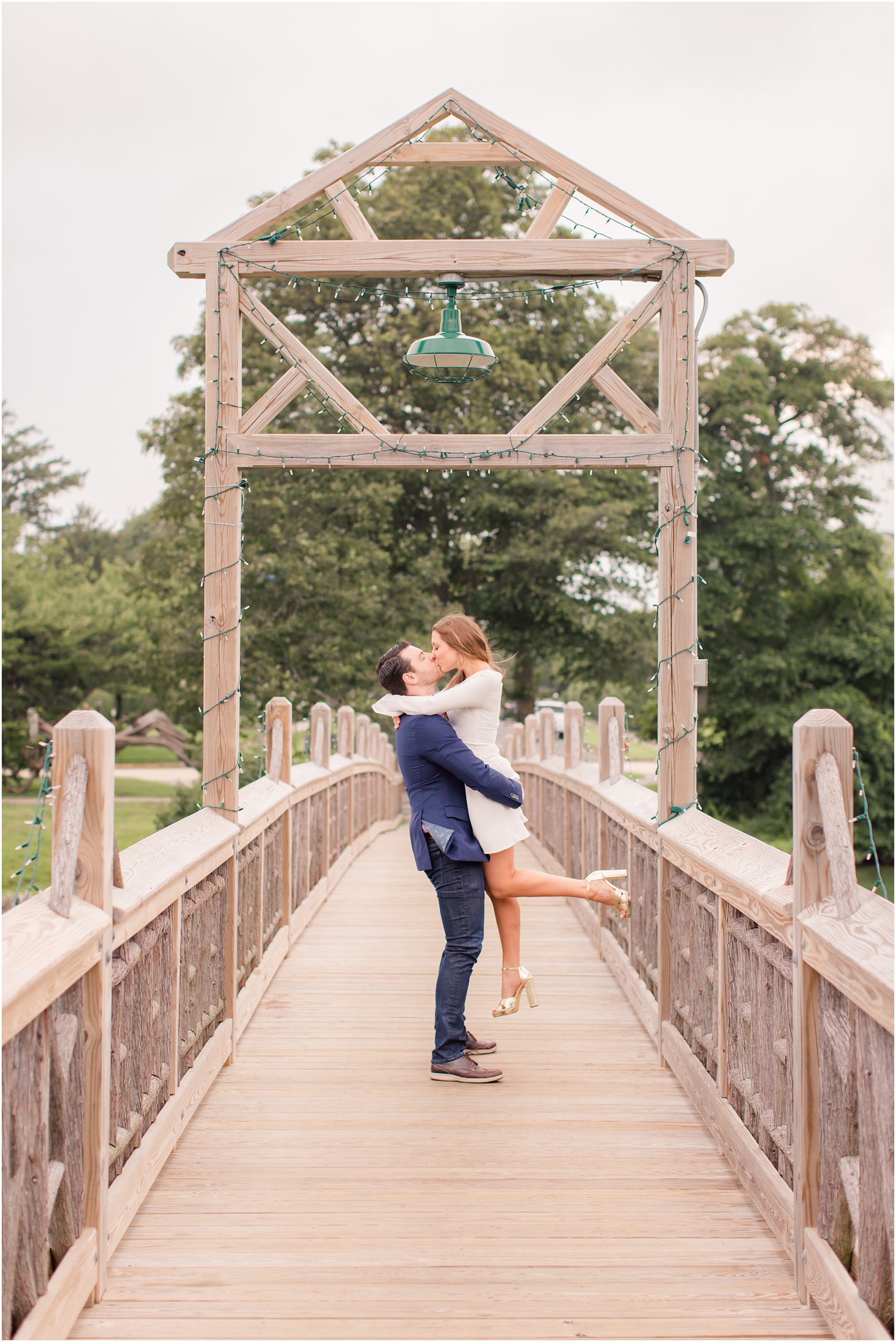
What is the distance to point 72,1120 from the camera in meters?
2.73

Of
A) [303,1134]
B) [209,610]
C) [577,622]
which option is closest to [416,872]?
[209,610]

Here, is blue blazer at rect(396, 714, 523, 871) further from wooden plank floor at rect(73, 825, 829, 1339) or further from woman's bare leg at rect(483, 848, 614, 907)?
wooden plank floor at rect(73, 825, 829, 1339)

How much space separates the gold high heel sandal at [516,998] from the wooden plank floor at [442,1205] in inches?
12.2

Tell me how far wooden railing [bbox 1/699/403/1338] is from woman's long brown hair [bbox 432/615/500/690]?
1.20 m

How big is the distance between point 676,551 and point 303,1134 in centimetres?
288

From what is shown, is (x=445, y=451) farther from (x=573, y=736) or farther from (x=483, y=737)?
(x=573, y=736)

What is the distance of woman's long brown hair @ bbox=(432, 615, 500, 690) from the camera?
14.9ft

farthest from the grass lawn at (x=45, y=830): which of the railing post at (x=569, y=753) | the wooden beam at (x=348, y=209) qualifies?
the wooden beam at (x=348, y=209)

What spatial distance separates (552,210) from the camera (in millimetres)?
5191

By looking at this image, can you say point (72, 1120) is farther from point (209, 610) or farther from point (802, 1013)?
point (209, 610)

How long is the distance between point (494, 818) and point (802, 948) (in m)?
1.76

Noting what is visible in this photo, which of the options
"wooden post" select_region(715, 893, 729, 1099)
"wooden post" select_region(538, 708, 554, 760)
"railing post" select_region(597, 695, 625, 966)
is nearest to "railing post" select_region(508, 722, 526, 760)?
"wooden post" select_region(538, 708, 554, 760)

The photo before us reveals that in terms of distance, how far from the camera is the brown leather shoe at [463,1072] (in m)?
4.52

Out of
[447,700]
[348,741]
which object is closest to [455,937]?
[447,700]
